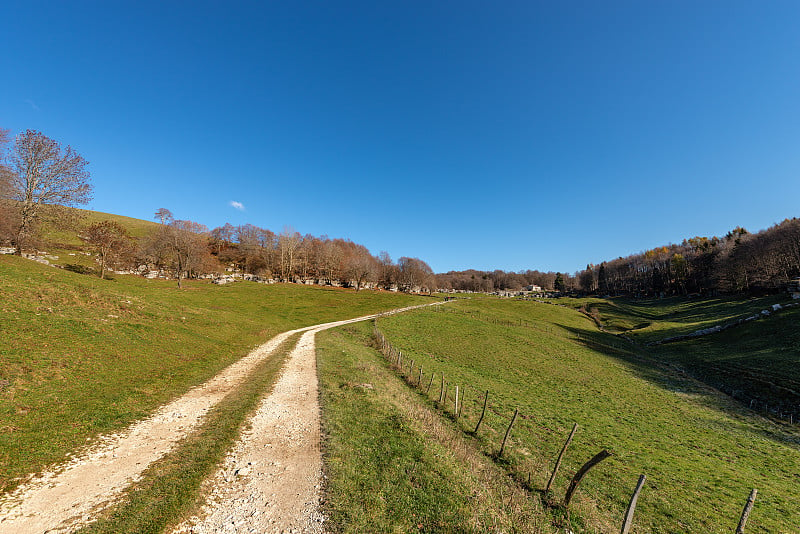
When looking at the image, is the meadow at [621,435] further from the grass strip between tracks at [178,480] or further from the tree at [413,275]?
the tree at [413,275]

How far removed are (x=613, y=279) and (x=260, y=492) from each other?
772 ft

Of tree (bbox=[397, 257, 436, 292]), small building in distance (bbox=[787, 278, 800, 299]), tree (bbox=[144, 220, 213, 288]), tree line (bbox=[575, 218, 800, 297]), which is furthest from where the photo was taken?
tree (bbox=[397, 257, 436, 292])

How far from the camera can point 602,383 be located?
31203 mm

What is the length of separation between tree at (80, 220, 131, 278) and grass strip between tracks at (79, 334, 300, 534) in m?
65.0

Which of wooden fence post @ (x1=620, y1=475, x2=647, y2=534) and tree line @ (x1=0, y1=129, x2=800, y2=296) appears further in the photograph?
tree line @ (x1=0, y1=129, x2=800, y2=296)

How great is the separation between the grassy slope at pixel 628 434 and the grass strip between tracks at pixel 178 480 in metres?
12.7

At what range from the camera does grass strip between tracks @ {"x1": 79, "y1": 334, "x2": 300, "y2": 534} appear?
22.9 ft

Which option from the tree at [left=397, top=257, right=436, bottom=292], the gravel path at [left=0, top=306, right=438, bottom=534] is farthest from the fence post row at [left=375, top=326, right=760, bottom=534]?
the tree at [left=397, top=257, right=436, bottom=292]

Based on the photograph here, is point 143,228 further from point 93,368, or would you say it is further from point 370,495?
point 370,495

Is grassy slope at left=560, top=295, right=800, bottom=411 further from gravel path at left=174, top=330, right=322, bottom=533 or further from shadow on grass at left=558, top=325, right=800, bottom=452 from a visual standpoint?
gravel path at left=174, top=330, right=322, bottom=533

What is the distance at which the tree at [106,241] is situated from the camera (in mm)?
54594

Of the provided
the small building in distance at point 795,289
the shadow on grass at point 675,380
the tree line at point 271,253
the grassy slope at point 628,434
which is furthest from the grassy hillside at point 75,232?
the small building in distance at point 795,289

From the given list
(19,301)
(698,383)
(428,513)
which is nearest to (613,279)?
(698,383)

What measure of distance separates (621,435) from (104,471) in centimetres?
2830
